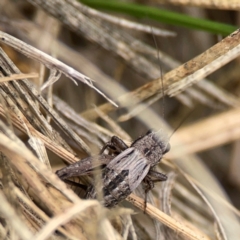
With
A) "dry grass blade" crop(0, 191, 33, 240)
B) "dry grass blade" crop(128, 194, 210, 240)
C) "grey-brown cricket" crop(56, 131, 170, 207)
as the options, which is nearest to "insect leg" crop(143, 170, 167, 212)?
"grey-brown cricket" crop(56, 131, 170, 207)

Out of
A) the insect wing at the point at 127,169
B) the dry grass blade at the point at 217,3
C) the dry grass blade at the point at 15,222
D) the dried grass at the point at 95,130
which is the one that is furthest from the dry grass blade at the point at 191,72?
the dry grass blade at the point at 15,222

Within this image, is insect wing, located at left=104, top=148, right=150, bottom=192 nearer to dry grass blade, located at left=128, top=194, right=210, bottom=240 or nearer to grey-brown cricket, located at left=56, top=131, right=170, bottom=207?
grey-brown cricket, located at left=56, top=131, right=170, bottom=207

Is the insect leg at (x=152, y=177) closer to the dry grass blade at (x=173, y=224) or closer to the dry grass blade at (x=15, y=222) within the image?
the dry grass blade at (x=173, y=224)

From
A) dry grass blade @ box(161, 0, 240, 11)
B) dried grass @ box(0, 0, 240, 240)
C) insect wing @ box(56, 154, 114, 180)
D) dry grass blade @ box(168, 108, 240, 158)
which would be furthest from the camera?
dry grass blade @ box(168, 108, 240, 158)

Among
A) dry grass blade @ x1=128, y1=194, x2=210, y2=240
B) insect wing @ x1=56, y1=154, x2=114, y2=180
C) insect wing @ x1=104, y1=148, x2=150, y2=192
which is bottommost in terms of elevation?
insect wing @ x1=56, y1=154, x2=114, y2=180

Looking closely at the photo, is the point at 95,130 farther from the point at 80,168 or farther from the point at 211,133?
the point at 211,133

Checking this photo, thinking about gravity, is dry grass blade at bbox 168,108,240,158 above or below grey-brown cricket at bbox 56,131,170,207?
above

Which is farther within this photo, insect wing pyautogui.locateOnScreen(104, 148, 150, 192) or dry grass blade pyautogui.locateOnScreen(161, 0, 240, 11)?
dry grass blade pyautogui.locateOnScreen(161, 0, 240, 11)
